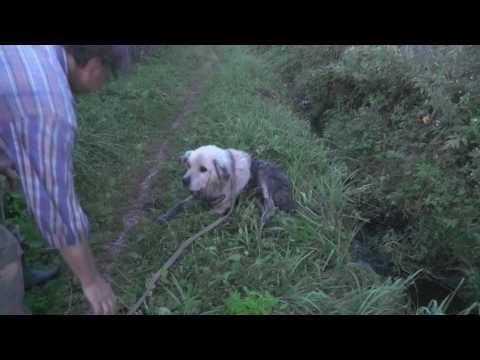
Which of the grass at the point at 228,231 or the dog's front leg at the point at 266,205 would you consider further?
the dog's front leg at the point at 266,205

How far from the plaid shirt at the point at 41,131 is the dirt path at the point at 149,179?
1.69 metres

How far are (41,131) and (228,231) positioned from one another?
2.34m

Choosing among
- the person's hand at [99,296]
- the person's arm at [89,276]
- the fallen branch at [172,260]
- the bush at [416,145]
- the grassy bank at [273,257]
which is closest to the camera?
the person's arm at [89,276]

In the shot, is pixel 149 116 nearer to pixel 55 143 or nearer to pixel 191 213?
pixel 191 213

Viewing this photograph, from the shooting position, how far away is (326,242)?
11.5ft

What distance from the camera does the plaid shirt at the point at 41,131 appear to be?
152 cm

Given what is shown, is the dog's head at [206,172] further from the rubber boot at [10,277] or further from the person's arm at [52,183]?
the person's arm at [52,183]

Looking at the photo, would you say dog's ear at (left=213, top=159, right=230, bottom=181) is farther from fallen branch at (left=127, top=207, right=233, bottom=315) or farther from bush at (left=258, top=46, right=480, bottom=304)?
bush at (left=258, top=46, right=480, bottom=304)

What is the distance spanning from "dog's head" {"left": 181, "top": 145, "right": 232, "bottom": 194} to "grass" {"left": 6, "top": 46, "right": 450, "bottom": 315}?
26 centimetres

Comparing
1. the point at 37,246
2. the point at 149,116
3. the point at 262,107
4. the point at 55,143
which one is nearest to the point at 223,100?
the point at 262,107

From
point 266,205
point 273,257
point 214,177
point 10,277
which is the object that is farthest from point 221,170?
point 10,277

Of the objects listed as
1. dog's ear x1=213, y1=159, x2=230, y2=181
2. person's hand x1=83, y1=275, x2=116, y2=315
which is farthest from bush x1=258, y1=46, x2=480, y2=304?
person's hand x1=83, y1=275, x2=116, y2=315

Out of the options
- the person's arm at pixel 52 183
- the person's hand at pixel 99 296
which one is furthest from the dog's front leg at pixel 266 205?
the person's arm at pixel 52 183

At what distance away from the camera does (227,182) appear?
4020 millimetres
